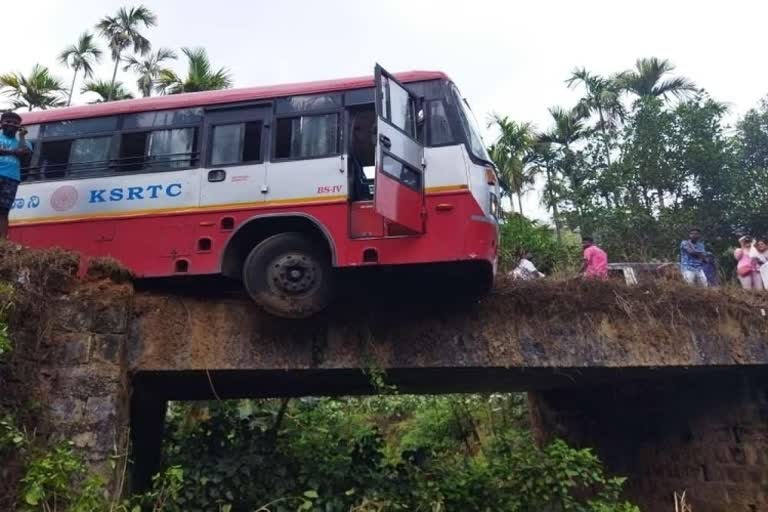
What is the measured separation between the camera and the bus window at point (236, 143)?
21.0 ft

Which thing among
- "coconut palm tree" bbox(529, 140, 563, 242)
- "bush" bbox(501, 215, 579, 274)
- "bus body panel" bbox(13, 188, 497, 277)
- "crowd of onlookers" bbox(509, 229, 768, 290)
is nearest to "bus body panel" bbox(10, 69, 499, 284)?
"bus body panel" bbox(13, 188, 497, 277)

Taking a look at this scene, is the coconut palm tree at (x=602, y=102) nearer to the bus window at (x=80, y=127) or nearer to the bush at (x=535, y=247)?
the bush at (x=535, y=247)

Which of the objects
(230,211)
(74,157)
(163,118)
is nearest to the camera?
(230,211)

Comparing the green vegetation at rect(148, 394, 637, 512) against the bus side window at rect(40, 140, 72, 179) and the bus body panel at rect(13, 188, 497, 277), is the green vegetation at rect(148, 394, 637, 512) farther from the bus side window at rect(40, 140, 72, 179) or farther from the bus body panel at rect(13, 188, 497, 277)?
the bus side window at rect(40, 140, 72, 179)

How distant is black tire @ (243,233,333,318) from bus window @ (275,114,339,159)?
3.02ft

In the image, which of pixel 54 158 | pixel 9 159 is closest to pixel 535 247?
pixel 54 158

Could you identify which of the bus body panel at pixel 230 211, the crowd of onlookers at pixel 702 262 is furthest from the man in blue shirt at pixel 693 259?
the bus body panel at pixel 230 211

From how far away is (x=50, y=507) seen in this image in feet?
15.4

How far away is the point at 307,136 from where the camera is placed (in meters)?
6.30

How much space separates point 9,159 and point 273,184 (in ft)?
8.58

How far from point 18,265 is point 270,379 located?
9.25ft

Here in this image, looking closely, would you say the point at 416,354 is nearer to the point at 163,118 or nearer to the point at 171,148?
the point at 171,148

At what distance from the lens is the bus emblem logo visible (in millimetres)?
6633

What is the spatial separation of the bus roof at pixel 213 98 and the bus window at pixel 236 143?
1.06 ft
